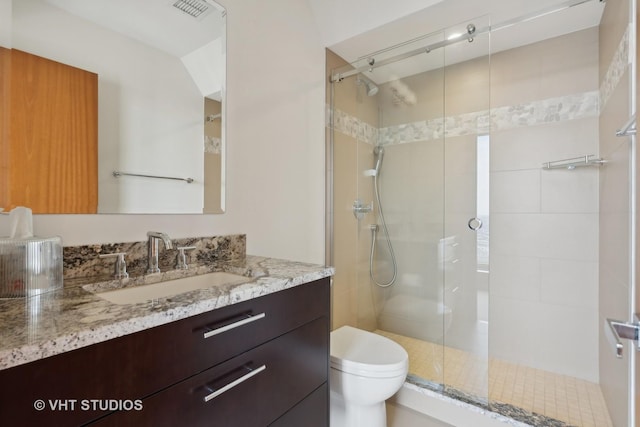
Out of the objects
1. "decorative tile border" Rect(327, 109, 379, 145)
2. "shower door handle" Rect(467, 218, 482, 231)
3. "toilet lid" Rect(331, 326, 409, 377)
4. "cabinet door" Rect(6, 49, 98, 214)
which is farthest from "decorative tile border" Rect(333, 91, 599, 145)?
"cabinet door" Rect(6, 49, 98, 214)

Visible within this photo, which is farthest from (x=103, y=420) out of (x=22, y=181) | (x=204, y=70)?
(x=204, y=70)

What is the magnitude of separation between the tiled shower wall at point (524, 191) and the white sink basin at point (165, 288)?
115 centimetres

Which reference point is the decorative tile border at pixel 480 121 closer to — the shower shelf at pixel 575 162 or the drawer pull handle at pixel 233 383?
the shower shelf at pixel 575 162

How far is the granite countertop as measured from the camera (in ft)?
1.65

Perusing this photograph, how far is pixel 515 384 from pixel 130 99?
256 cm

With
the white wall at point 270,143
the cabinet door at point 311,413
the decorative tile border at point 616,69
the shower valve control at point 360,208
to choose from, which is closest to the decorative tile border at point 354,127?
the white wall at point 270,143

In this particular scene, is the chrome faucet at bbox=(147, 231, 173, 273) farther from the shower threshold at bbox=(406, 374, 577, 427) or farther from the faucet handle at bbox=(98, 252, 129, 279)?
the shower threshold at bbox=(406, 374, 577, 427)

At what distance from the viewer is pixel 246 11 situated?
1.54 metres

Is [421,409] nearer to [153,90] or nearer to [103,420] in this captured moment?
[103,420]

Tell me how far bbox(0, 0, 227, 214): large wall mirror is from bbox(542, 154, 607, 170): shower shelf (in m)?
2.06

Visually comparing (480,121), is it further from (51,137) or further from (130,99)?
(51,137)

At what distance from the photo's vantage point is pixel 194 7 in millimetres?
1336

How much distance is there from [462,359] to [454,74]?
1904 mm

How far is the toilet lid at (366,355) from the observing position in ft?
4.65
